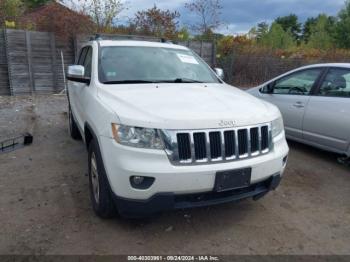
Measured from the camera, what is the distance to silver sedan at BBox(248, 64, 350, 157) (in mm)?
5078

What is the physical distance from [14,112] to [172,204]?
755 cm

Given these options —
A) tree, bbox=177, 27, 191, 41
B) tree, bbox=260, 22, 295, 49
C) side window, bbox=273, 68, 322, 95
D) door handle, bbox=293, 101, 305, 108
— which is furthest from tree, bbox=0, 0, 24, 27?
tree, bbox=260, 22, 295, 49

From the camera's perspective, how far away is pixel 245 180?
3062 millimetres

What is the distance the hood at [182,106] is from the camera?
9.45 ft

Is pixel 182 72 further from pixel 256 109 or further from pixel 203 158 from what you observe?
pixel 203 158

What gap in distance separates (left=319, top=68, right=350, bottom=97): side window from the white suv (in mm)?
2067

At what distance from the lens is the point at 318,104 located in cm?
540

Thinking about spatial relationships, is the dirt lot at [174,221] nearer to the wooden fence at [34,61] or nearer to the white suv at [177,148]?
the white suv at [177,148]

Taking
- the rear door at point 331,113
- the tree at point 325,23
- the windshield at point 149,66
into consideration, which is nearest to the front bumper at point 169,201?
the windshield at point 149,66

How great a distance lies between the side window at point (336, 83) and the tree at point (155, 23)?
38.6ft

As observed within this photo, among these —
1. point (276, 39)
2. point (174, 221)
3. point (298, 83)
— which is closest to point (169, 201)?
point (174, 221)

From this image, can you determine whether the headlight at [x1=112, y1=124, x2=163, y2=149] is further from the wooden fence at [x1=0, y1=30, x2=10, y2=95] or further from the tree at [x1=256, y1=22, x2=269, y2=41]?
the tree at [x1=256, y1=22, x2=269, y2=41]

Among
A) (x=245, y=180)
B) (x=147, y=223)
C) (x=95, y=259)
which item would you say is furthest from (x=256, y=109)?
(x=95, y=259)

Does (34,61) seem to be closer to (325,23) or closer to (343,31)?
(343,31)
